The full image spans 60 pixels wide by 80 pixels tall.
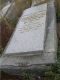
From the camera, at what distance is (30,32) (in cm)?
251

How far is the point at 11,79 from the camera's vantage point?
222cm

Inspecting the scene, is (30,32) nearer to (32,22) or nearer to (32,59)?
(32,22)

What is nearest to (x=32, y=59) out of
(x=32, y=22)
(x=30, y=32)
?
(x=30, y=32)

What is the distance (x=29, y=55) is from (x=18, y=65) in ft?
0.45

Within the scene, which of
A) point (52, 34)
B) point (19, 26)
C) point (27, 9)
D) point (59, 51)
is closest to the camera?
point (59, 51)

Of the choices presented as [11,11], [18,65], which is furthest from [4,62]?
[11,11]

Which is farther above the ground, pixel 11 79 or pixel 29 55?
pixel 29 55

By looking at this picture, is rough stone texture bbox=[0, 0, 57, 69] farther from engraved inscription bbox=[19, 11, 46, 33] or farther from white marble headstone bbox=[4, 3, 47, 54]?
engraved inscription bbox=[19, 11, 46, 33]

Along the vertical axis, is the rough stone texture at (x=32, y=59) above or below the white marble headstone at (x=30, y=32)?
below

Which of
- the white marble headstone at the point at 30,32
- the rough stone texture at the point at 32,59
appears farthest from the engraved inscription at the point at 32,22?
the rough stone texture at the point at 32,59

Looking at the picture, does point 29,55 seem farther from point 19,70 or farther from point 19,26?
point 19,26

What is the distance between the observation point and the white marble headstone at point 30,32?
7.42ft

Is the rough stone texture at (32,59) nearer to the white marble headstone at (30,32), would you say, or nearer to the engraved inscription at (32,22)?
the white marble headstone at (30,32)

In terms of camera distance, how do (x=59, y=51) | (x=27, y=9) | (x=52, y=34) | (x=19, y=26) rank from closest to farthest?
(x=59, y=51) → (x=52, y=34) → (x=19, y=26) → (x=27, y=9)
